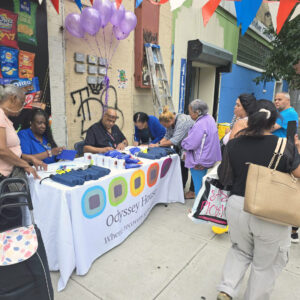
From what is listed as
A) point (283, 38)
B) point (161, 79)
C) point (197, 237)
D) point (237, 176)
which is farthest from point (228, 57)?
point (237, 176)

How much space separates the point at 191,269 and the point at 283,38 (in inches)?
314

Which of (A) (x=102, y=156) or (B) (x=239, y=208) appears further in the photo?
(A) (x=102, y=156)

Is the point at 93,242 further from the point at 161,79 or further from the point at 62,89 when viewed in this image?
the point at 161,79

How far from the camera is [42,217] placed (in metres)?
2.34

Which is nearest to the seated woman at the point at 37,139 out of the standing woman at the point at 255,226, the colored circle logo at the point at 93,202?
the colored circle logo at the point at 93,202

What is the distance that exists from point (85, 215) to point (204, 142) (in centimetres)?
178

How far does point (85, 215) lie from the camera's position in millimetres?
2328

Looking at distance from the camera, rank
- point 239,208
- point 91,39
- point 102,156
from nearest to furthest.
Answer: point 239,208
point 102,156
point 91,39

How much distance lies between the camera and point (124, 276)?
236 centimetres

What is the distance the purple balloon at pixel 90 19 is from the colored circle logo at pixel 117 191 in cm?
266

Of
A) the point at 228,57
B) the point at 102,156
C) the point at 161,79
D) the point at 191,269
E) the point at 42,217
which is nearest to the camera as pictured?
the point at 42,217

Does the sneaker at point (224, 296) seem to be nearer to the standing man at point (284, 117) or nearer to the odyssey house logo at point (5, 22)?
the standing man at point (284, 117)

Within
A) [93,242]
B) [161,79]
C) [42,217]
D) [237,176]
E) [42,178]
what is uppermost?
[161,79]

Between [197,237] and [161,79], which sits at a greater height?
[161,79]
